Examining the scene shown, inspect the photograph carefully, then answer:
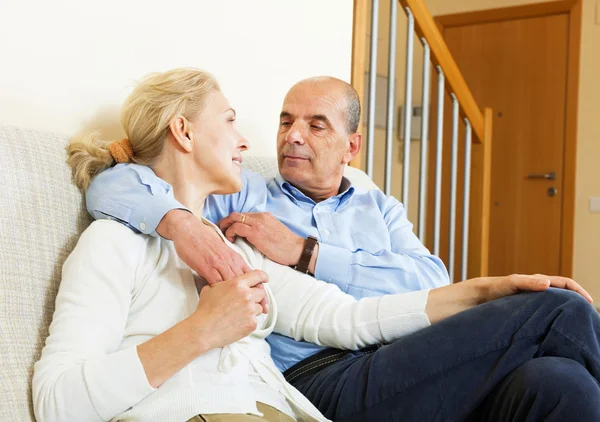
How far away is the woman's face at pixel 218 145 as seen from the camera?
55.4 inches

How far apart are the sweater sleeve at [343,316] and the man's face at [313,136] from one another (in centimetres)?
42

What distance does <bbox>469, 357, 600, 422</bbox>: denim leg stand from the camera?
1.08m

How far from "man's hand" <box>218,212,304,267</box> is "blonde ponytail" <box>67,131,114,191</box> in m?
0.29

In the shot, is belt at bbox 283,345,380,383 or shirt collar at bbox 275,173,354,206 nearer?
belt at bbox 283,345,380,383

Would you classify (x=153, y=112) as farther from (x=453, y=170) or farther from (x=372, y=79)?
(x=453, y=170)

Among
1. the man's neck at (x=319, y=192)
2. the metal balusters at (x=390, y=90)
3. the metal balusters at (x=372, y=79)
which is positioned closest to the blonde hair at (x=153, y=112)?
the man's neck at (x=319, y=192)

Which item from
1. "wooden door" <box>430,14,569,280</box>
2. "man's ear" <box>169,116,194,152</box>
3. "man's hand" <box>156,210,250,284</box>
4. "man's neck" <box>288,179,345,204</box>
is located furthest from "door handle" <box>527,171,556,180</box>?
"man's hand" <box>156,210,250,284</box>

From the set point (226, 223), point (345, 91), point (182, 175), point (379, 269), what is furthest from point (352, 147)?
point (182, 175)

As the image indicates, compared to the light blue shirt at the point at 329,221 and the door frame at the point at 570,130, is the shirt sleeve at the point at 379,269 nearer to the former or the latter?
the light blue shirt at the point at 329,221

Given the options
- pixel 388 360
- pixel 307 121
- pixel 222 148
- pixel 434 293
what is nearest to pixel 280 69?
pixel 307 121

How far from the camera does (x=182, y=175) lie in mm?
1410

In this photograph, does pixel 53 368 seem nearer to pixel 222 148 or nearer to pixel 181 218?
pixel 181 218

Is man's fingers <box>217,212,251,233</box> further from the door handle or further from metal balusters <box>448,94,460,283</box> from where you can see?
the door handle

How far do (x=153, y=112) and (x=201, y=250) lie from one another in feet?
1.11
